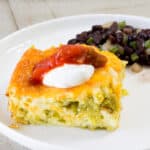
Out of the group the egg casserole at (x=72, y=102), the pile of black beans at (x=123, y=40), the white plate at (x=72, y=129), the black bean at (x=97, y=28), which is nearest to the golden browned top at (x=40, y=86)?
the egg casserole at (x=72, y=102)

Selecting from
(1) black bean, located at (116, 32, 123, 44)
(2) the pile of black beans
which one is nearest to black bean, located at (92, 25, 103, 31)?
(2) the pile of black beans

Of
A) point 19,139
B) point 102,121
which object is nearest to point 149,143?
point 102,121

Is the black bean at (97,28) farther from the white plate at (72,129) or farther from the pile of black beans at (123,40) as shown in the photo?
the white plate at (72,129)

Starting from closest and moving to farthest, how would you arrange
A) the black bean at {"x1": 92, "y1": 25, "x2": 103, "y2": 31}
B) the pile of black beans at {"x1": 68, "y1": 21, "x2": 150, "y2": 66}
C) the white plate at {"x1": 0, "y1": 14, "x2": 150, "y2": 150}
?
the white plate at {"x1": 0, "y1": 14, "x2": 150, "y2": 150}, the pile of black beans at {"x1": 68, "y1": 21, "x2": 150, "y2": 66}, the black bean at {"x1": 92, "y1": 25, "x2": 103, "y2": 31}

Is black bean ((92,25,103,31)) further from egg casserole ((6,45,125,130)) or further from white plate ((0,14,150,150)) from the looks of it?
egg casserole ((6,45,125,130))

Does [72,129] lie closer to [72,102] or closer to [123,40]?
[72,102]

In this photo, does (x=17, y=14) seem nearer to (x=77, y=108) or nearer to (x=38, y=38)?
(x=38, y=38)
